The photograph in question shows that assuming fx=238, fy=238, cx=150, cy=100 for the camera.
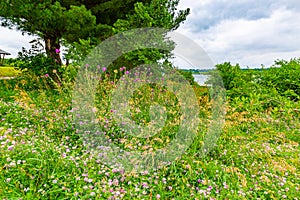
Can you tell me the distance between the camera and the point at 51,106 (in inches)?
162

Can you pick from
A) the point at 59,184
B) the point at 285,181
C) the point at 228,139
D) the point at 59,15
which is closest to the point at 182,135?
the point at 228,139

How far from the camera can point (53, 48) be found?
27.1 ft

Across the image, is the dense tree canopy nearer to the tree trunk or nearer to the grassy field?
the tree trunk

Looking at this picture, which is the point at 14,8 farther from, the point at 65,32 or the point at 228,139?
the point at 228,139

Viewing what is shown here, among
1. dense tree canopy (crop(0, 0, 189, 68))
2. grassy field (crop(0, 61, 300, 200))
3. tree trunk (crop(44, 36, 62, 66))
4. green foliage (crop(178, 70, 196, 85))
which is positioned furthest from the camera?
tree trunk (crop(44, 36, 62, 66))

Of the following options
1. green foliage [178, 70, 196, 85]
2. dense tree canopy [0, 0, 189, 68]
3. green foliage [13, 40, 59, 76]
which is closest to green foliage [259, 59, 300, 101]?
green foliage [178, 70, 196, 85]

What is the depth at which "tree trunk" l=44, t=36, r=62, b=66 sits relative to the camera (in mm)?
8141

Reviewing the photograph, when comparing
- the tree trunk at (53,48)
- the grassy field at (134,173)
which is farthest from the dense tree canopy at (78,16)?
the grassy field at (134,173)

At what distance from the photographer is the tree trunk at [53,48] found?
814 cm

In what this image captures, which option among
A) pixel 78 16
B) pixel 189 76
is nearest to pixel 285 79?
pixel 189 76

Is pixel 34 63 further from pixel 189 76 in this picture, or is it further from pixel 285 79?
pixel 285 79

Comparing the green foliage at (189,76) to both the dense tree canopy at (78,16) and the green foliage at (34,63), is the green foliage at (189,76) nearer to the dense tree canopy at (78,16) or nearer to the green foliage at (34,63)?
the dense tree canopy at (78,16)

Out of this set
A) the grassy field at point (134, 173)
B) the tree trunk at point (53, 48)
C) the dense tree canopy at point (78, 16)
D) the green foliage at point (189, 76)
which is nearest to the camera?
the grassy field at point (134, 173)

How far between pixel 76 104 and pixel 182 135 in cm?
149
